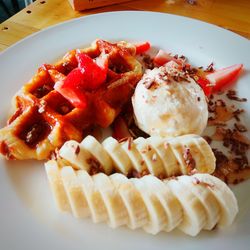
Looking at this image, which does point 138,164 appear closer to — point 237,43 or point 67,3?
point 237,43

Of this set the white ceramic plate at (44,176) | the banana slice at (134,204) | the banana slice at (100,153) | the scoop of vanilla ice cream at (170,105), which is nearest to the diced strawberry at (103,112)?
the scoop of vanilla ice cream at (170,105)

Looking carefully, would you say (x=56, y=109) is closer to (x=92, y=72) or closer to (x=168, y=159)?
(x=92, y=72)

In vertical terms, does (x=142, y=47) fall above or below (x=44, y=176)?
above

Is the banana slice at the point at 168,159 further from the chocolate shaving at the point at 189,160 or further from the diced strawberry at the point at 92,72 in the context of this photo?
the diced strawberry at the point at 92,72

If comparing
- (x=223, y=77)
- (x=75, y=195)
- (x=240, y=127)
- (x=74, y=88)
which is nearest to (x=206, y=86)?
Answer: (x=223, y=77)

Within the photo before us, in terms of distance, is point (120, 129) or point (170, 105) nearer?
point (170, 105)

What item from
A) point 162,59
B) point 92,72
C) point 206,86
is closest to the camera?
point 92,72

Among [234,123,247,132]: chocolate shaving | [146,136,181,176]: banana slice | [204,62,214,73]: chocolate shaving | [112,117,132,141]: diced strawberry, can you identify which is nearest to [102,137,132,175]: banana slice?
[146,136,181,176]: banana slice

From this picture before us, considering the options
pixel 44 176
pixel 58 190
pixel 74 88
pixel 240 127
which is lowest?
pixel 240 127
